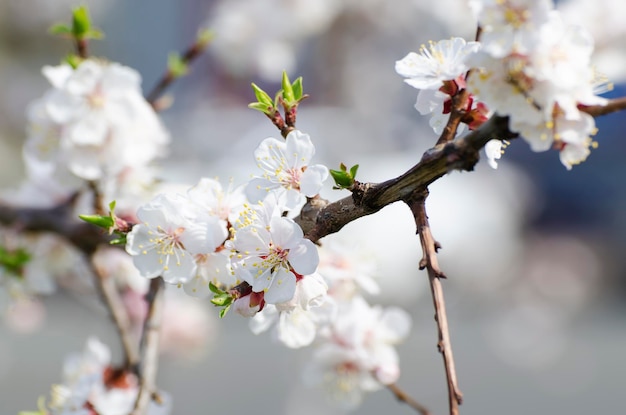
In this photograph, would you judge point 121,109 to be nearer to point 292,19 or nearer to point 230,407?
point 292,19

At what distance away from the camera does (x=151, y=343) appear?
1123 millimetres

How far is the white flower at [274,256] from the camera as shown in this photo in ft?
2.61

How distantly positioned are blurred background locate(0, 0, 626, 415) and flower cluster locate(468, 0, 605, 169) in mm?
1227

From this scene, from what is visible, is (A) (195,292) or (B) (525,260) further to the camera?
(B) (525,260)

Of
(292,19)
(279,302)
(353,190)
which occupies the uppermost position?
(292,19)

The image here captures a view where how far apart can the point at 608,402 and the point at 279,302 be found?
3.46m

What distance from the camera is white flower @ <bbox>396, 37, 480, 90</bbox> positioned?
0.78 m

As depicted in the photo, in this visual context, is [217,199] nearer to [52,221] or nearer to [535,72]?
[535,72]

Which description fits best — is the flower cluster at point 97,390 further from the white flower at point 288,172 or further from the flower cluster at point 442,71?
the flower cluster at point 442,71

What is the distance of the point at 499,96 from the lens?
0.71m

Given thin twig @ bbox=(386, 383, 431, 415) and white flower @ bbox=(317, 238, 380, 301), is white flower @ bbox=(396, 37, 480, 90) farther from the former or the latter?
thin twig @ bbox=(386, 383, 431, 415)

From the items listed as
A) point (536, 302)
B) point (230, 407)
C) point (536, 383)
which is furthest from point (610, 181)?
point (230, 407)

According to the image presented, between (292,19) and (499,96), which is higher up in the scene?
(292,19)

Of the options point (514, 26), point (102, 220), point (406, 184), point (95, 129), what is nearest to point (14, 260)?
point (95, 129)
